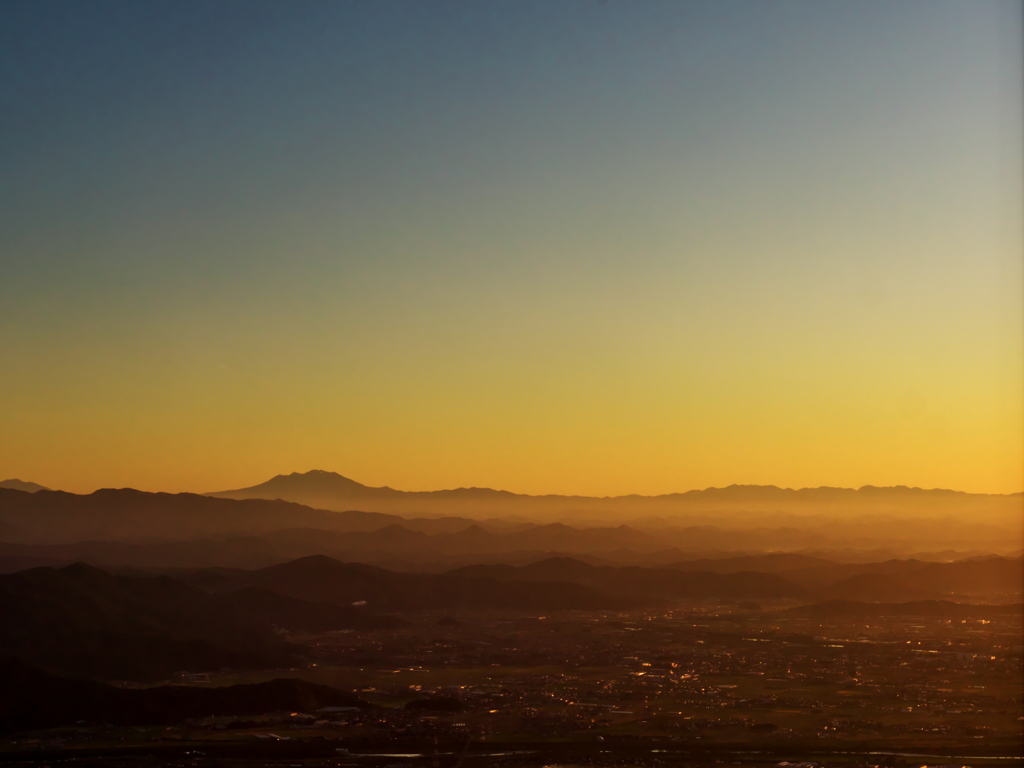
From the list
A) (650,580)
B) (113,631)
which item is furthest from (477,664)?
(650,580)

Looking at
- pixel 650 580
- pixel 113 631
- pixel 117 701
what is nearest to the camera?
pixel 117 701

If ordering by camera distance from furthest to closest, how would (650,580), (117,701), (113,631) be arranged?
1. (650,580)
2. (113,631)
3. (117,701)

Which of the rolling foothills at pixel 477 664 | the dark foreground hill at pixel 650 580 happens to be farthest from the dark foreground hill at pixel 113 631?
the dark foreground hill at pixel 650 580

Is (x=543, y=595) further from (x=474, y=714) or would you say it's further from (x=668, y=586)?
(x=474, y=714)

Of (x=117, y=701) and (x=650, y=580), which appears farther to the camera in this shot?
(x=650, y=580)

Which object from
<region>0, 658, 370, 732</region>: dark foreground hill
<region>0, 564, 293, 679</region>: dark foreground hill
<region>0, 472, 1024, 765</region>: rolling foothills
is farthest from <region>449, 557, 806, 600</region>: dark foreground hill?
<region>0, 658, 370, 732</region>: dark foreground hill

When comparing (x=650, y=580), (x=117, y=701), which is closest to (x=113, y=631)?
(x=117, y=701)

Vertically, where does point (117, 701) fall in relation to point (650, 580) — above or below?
above

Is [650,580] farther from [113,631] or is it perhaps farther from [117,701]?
[117,701]

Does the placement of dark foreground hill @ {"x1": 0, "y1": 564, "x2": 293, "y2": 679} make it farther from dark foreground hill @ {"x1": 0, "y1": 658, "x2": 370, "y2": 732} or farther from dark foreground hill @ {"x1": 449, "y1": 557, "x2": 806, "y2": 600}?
dark foreground hill @ {"x1": 449, "y1": 557, "x2": 806, "y2": 600}
